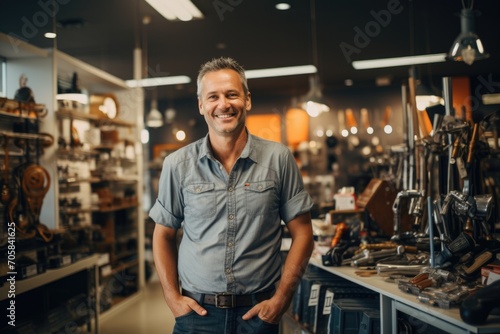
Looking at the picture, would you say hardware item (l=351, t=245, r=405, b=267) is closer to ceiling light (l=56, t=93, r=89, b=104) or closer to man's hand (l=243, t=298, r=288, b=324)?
man's hand (l=243, t=298, r=288, b=324)

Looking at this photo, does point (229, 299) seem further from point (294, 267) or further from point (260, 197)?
point (260, 197)

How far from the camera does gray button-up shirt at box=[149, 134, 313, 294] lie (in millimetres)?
1886

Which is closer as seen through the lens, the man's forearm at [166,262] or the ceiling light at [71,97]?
the man's forearm at [166,262]

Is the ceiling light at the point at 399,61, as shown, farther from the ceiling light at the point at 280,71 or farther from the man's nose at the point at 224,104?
the man's nose at the point at 224,104

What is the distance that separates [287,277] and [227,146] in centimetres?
59

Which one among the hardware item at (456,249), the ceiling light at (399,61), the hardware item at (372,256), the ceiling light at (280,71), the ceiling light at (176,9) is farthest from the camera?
the ceiling light at (280,71)

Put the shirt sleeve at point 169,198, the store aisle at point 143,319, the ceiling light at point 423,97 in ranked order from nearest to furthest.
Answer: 1. the shirt sleeve at point 169,198
2. the ceiling light at point 423,97
3. the store aisle at point 143,319

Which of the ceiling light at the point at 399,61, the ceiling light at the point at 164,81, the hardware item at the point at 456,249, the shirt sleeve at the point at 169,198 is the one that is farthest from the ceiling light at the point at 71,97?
the ceiling light at the point at 399,61

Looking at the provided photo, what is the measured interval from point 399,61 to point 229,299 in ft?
26.5

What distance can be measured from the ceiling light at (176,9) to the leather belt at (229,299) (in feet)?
13.5

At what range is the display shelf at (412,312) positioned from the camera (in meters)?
1.81

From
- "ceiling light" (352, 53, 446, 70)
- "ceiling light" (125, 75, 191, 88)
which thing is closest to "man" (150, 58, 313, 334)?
"ceiling light" (352, 53, 446, 70)

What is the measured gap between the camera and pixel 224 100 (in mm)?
1888

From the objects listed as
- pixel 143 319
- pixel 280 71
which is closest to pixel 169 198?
pixel 143 319
